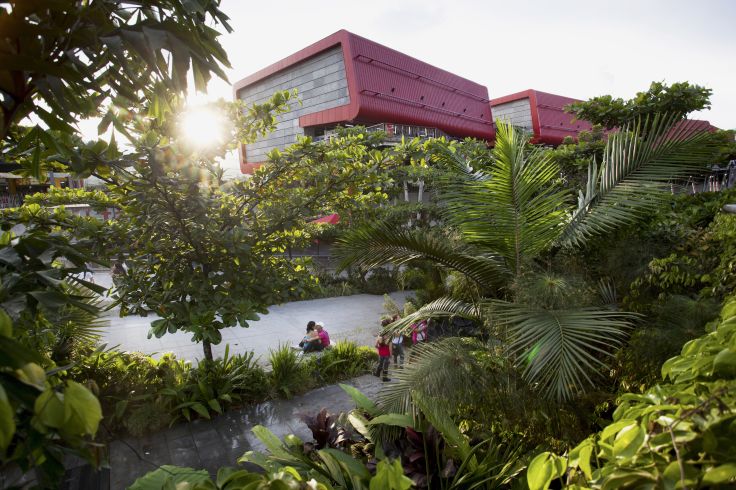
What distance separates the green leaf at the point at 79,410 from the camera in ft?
2.19

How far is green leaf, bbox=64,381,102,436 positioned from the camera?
2.19 ft

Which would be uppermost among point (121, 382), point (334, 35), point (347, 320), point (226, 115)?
point (334, 35)

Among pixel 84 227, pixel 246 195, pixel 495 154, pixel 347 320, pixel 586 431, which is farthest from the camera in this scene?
pixel 347 320

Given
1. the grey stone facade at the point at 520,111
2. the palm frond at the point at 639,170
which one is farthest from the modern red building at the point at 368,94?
the palm frond at the point at 639,170

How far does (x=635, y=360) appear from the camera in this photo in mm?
3486

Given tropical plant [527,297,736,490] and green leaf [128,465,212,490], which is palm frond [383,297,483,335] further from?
tropical plant [527,297,736,490]

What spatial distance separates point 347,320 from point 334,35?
14911 mm

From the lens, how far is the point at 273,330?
10086 mm

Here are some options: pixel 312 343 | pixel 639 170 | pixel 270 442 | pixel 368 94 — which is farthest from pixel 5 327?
pixel 368 94

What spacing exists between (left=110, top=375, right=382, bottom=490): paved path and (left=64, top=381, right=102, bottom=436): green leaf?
12.9ft

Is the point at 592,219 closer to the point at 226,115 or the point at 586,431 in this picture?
the point at 586,431

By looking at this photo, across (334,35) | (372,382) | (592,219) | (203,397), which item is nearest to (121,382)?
(203,397)

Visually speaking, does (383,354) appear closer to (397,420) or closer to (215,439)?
(215,439)

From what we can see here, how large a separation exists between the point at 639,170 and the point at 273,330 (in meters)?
8.69
